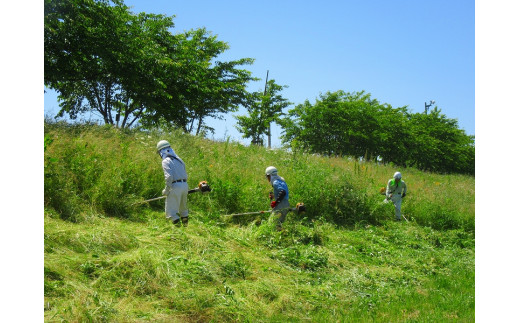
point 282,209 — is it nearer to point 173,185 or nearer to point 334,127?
point 173,185

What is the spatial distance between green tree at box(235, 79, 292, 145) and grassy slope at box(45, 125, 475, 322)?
16.0 metres

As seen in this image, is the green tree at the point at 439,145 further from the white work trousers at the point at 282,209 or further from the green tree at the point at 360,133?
the white work trousers at the point at 282,209

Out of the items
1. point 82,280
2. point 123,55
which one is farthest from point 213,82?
point 82,280

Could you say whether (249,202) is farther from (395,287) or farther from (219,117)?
(219,117)

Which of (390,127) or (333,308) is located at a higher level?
(390,127)

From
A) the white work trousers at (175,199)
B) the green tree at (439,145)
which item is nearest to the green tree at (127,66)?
the white work trousers at (175,199)

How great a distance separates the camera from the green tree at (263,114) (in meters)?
30.0

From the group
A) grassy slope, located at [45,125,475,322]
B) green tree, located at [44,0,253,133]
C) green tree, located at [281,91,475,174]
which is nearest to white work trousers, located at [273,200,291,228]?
grassy slope, located at [45,125,475,322]

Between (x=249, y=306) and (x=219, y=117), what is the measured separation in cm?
2365

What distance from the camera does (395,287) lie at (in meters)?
6.64

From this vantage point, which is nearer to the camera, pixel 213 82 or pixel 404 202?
pixel 404 202

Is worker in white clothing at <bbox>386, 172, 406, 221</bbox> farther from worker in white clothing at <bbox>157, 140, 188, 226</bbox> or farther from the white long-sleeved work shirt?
worker in white clothing at <bbox>157, 140, 188, 226</bbox>

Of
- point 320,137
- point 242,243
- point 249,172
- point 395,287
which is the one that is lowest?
point 395,287

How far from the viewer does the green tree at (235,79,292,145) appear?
30.0 metres
